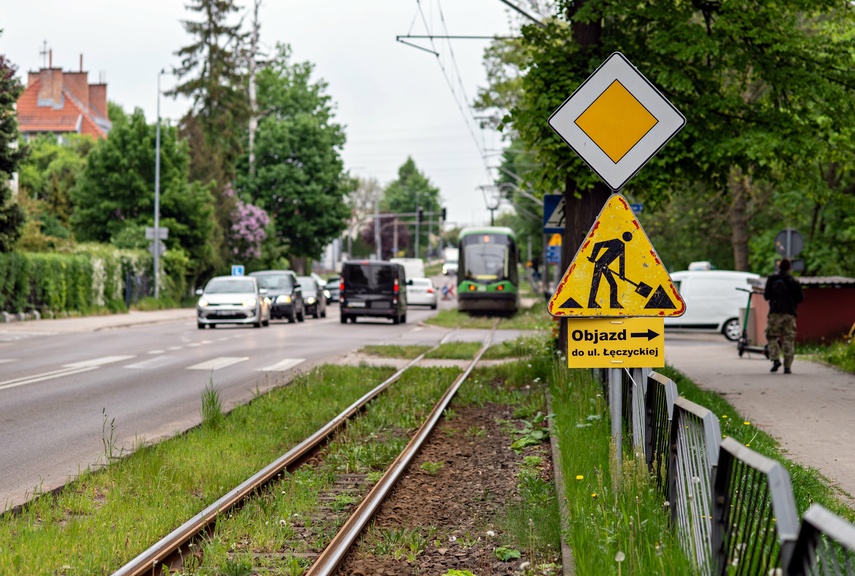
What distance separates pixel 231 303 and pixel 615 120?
28229mm

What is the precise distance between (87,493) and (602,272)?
3.78 metres

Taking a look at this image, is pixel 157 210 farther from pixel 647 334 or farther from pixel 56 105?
pixel 56 105

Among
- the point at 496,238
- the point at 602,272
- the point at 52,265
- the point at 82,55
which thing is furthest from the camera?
the point at 82,55

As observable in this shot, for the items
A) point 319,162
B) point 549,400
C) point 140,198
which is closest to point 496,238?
point 140,198

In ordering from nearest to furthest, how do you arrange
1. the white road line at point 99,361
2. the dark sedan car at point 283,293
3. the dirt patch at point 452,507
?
the dirt patch at point 452,507
the white road line at point 99,361
the dark sedan car at point 283,293

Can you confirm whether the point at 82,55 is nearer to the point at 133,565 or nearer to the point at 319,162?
the point at 319,162

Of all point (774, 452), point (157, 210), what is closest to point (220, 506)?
point (774, 452)

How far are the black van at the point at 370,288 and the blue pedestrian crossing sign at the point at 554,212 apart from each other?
62.0 ft

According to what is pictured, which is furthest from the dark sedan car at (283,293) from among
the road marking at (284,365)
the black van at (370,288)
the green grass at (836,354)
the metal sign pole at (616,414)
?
the metal sign pole at (616,414)

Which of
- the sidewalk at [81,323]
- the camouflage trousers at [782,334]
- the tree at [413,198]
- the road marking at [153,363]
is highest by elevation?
the tree at [413,198]

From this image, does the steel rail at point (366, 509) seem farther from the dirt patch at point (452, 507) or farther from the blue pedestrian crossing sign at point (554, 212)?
the blue pedestrian crossing sign at point (554, 212)

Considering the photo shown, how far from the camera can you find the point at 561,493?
25.4 feet

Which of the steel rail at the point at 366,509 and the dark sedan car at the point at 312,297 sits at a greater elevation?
the dark sedan car at the point at 312,297

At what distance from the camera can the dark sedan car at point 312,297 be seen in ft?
148
